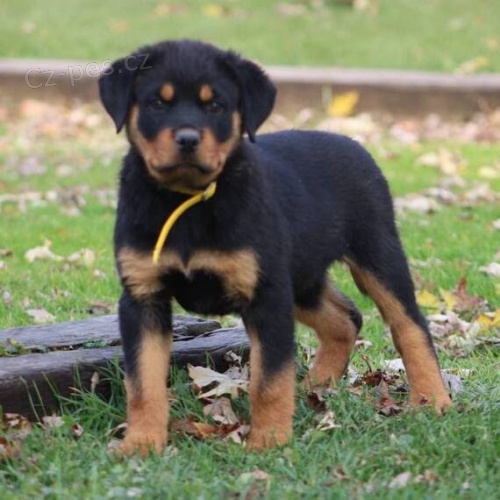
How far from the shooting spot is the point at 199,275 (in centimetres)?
430

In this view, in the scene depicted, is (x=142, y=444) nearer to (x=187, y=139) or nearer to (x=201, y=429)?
(x=201, y=429)

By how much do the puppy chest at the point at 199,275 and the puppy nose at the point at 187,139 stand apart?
0.41 m

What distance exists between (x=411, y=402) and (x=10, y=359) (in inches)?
62.7

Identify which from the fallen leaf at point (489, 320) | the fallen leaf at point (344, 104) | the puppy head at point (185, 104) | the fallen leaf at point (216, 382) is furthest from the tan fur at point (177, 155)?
the fallen leaf at point (344, 104)

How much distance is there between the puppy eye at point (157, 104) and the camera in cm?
420

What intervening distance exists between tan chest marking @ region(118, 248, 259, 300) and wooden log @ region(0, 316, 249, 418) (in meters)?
0.53

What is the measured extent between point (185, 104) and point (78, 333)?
54.8 inches

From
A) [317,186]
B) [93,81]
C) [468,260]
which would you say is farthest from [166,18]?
[317,186]

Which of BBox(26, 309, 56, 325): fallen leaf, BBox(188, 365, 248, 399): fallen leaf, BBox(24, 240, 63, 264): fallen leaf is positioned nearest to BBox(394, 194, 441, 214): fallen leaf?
BBox(24, 240, 63, 264): fallen leaf

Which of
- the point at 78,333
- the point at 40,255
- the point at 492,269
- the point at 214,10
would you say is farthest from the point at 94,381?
A: the point at 214,10

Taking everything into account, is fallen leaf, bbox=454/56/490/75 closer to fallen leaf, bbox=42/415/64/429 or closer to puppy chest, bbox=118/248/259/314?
puppy chest, bbox=118/248/259/314

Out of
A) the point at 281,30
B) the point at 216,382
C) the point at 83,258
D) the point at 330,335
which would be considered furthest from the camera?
the point at 281,30

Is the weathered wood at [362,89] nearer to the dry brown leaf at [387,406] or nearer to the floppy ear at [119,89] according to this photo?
the dry brown leaf at [387,406]

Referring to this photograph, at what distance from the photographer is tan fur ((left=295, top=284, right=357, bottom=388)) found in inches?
202
